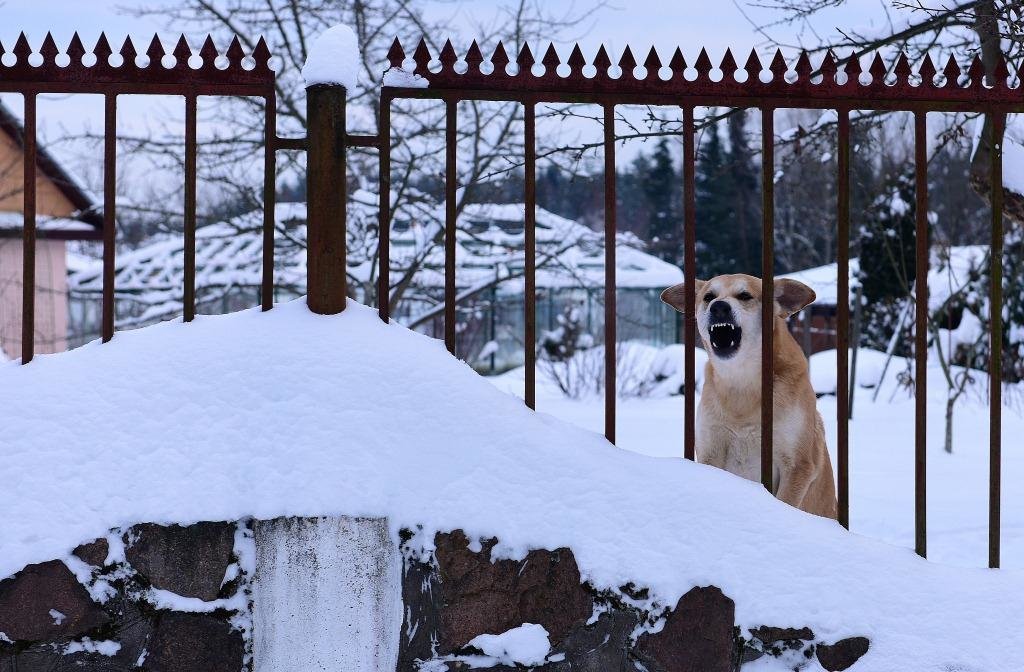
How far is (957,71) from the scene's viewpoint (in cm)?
362

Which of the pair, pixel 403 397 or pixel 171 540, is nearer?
pixel 171 540

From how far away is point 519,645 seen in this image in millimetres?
2980

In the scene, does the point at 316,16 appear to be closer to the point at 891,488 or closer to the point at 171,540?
the point at 891,488

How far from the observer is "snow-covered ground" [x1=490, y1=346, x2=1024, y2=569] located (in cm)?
587

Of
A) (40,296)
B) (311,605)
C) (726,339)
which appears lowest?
(311,605)

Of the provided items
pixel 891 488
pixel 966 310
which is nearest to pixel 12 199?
pixel 891 488

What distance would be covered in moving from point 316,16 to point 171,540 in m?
7.55

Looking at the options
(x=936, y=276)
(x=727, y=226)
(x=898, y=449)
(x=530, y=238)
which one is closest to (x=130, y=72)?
(x=530, y=238)

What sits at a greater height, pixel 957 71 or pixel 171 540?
pixel 957 71

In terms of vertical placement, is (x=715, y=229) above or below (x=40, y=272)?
above

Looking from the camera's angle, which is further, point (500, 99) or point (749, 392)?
point (749, 392)

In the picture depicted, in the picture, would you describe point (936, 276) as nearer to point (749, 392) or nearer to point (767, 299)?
point (749, 392)

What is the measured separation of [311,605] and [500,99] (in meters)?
1.77

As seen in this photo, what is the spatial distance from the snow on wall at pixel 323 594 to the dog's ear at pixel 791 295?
2068mm
